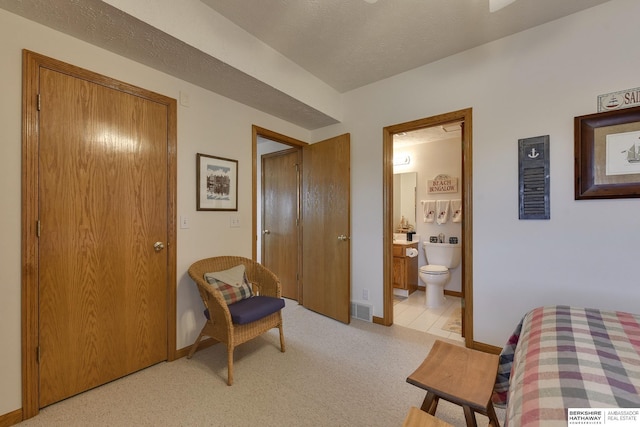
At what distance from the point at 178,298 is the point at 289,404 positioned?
1.24 metres

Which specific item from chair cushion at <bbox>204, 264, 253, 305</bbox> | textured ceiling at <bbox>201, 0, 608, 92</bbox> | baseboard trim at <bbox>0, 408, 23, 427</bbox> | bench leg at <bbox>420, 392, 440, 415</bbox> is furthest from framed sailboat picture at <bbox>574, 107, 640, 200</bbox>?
baseboard trim at <bbox>0, 408, 23, 427</bbox>

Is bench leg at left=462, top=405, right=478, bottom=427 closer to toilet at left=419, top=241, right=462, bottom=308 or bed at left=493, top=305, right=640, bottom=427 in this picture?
bed at left=493, top=305, right=640, bottom=427

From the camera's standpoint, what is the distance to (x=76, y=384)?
1.79 meters

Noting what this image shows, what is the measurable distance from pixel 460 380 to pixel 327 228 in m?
2.15

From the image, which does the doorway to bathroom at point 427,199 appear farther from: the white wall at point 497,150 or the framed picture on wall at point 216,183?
the framed picture on wall at point 216,183

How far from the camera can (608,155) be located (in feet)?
6.19

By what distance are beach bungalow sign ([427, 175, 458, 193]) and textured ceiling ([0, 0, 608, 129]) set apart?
85.3 inches

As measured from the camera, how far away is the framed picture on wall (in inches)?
95.1

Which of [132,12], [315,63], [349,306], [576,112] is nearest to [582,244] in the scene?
[576,112]

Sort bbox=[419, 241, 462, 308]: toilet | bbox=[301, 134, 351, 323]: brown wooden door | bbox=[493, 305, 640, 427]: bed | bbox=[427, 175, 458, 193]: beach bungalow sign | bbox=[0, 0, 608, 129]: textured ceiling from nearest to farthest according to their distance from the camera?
bbox=[493, 305, 640, 427]: bed → bbox=[0, 0, 608, 129]: textured ceiling → bbox=[301, 134, 351, 323]: brown wooden door → bbox=[419, 241, 462, 308]: toilet → bbox=[427, 175, 458, 193]: beach bungalow sign

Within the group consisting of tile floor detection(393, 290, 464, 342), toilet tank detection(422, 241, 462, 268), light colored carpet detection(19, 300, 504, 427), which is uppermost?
toilet tank detection(422, 241, 462, 268)

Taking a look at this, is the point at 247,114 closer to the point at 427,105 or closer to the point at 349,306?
the point at 427,105

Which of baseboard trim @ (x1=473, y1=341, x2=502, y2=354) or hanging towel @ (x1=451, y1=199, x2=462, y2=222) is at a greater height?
hanging towel @ (x1=451, y1=199, x2=462, y2=222)

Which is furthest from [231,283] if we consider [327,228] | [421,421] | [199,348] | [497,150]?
[497,150]
